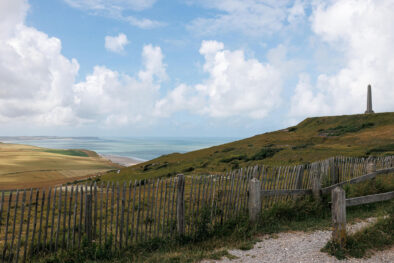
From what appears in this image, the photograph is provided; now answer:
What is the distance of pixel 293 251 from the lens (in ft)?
21.6

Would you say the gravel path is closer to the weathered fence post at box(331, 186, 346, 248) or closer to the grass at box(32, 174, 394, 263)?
the grass at box(32, 174, 394, 263)

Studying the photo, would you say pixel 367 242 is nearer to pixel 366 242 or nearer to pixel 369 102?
pixel 366 242

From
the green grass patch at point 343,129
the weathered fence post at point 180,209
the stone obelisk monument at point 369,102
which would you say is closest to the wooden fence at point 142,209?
the weathered fence post at point 180,209

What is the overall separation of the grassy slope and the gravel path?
16536 mm

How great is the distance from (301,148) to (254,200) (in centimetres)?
2433

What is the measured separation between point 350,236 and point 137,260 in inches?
199

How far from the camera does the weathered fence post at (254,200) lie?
27.0 feet

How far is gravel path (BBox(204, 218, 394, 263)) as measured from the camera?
614 cm

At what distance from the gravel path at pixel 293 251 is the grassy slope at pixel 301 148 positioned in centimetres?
1654

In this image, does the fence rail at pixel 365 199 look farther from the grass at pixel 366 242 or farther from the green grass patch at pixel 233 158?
the green grass patch at pixel 233 158

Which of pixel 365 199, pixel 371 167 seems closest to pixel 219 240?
pixel 365 199

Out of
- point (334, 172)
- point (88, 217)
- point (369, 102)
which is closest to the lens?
point (88, 217)

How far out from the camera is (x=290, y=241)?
7207 millimetres

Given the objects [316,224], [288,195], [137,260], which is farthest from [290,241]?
[137,260]
